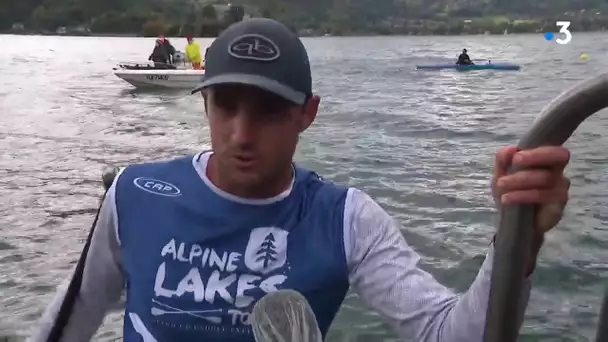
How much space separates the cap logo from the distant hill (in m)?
77.5

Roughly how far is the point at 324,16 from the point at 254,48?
113993 millimetres

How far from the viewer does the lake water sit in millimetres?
7941

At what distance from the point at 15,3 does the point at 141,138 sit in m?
98.6

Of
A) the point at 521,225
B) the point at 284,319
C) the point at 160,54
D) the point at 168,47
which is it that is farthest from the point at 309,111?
the point at 168,47

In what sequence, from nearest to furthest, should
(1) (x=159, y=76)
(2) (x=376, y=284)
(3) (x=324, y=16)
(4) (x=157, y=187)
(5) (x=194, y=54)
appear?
(2) (x=376, y=284), (4) (x=157, y=187), (1) (x=159, y=76), (5) (x=194, y=54), (3) (x=324, y=16)

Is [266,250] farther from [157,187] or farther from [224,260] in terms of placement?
[157,187]

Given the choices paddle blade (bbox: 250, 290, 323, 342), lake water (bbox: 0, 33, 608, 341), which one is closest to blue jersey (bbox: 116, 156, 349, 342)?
paddle blade (bbox: 250, 290, 323, 342)

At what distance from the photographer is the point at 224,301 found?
7.09 ft

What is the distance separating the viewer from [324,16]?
114 m

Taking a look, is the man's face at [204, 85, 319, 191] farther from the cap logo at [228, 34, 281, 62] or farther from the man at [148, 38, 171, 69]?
the man at [148, 38, 171, 69]

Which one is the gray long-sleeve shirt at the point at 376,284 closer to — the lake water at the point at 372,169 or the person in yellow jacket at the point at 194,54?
the lake water at the point at 372,169

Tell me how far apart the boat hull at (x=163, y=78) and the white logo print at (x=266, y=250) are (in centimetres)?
2503

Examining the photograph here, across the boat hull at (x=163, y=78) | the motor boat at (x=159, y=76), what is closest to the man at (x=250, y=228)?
the motor boat at (x=159, y=76)

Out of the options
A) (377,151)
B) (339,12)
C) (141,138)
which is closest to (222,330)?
(377,151)
